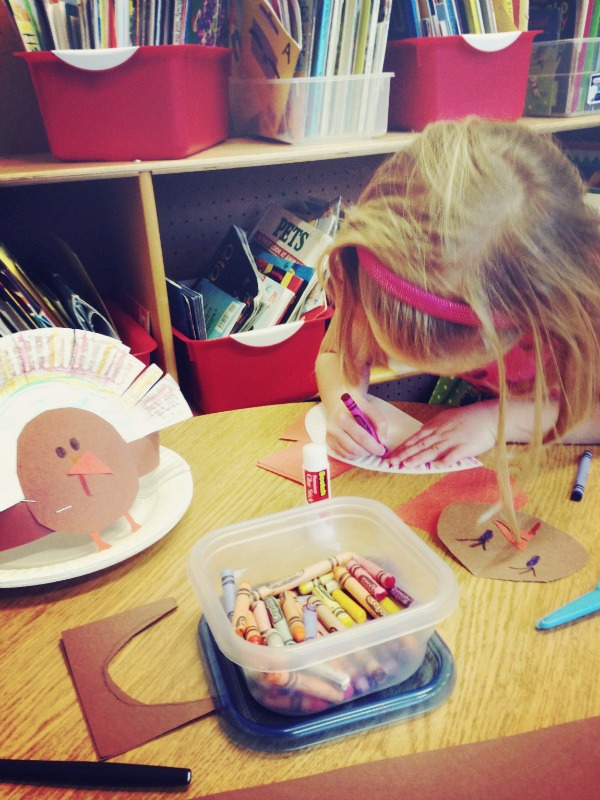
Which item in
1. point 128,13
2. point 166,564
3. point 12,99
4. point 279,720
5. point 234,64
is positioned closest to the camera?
point 279,720

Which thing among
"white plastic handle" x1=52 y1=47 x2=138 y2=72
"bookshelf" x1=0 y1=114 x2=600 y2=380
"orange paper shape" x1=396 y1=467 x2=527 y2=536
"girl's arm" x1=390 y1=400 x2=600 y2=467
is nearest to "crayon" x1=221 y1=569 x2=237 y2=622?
"orange paper shape" x1=396 y1=467 x2=527 y2=536

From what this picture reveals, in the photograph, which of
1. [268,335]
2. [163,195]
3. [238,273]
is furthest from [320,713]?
[163,195]

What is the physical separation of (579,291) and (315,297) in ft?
2.63

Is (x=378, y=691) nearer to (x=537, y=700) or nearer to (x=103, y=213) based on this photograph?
(x=537, y=700)

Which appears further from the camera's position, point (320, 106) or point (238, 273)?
point (238, 273)

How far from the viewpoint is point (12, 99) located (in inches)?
53.4

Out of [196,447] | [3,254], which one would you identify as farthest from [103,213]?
[196,447]

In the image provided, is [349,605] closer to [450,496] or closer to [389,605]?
[389,605]

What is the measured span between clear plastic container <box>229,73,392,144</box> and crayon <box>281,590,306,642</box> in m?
1.07

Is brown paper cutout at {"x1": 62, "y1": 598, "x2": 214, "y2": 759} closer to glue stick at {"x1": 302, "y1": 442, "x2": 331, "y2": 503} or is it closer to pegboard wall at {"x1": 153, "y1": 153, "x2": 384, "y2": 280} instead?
glue stick at {"x1": 302, "y1": 442, "x2": 331, "y2": 503}

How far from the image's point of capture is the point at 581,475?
84 centimetres

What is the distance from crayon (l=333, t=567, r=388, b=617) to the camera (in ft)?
1.93

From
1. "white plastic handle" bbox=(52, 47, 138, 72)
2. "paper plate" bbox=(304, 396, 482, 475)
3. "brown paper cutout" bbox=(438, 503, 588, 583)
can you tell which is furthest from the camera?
"white plastic handle" bbox=(52, 47, 138, 72)

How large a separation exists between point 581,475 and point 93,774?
0.66 meters
